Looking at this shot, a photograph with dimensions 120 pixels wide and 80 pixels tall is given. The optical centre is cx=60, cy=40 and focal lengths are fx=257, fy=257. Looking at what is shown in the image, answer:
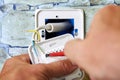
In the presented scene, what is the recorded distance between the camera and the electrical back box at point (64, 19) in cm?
49

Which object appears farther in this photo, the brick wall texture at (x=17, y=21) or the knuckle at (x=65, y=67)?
the brick wall texture at (x=17, y=21)

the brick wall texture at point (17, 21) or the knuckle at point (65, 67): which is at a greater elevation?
the brick wall texture at point (17, 21)

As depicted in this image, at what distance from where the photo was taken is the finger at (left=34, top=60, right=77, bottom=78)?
41 cm

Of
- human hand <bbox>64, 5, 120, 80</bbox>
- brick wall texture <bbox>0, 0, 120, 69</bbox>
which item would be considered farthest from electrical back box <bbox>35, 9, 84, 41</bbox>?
human hand <bbox>64, 5, 120, 80</bbox>

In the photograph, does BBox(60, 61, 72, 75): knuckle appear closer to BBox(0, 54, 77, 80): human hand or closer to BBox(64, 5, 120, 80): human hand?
BBox(0, 54, 77, 80): human hand

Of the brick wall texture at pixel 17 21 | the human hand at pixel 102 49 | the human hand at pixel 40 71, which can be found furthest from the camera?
the brick wall texture at pixel 17 21

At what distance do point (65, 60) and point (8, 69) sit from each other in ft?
0.37

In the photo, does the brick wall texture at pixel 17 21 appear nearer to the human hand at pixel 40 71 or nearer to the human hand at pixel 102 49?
the human hand at pixel 40 71

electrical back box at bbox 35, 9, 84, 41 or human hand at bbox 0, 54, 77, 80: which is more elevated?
electrical back box at bbox 35, 9, 84, 41

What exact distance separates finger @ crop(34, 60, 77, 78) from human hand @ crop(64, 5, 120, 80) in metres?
0.12

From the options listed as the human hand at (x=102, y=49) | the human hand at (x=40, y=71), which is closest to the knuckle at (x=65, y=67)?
the human hand at (x=40, y=71)

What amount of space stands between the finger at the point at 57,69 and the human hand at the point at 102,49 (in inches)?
4.6

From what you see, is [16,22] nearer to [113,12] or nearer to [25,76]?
[25,76]

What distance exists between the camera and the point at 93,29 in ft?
0.92
